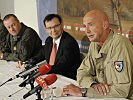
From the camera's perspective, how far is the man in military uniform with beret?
1525 millimetres

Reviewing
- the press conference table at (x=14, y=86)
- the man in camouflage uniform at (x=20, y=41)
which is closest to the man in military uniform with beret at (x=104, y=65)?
the press conference table at (x=14, y=86)

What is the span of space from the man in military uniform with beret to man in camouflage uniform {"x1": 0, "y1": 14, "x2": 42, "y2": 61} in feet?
3.45

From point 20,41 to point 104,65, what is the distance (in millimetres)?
1397

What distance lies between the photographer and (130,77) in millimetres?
1526

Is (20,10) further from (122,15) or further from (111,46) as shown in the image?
(111,46)

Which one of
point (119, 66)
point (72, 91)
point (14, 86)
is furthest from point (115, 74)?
point (14, 86)

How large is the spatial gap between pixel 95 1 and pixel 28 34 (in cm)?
85

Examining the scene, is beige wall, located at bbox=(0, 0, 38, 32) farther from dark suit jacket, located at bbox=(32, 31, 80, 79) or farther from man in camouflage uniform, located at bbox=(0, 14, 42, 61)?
dark suit jacket, located at bbox=(32, 31, 80, 79)

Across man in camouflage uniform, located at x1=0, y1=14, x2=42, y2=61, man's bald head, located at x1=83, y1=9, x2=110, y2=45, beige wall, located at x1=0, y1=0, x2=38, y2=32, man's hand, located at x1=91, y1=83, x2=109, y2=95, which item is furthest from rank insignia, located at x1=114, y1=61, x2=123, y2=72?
beige wall, located at x1=0, y1=0, x2=38, y2=32

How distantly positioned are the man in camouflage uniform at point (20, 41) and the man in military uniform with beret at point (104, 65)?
3.45 ft

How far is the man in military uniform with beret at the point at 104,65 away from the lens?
5.00ft

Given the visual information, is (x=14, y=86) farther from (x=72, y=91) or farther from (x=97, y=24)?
(x=97, y=24)

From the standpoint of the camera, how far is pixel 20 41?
285cm

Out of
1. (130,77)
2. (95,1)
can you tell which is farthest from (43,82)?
(95,1)
